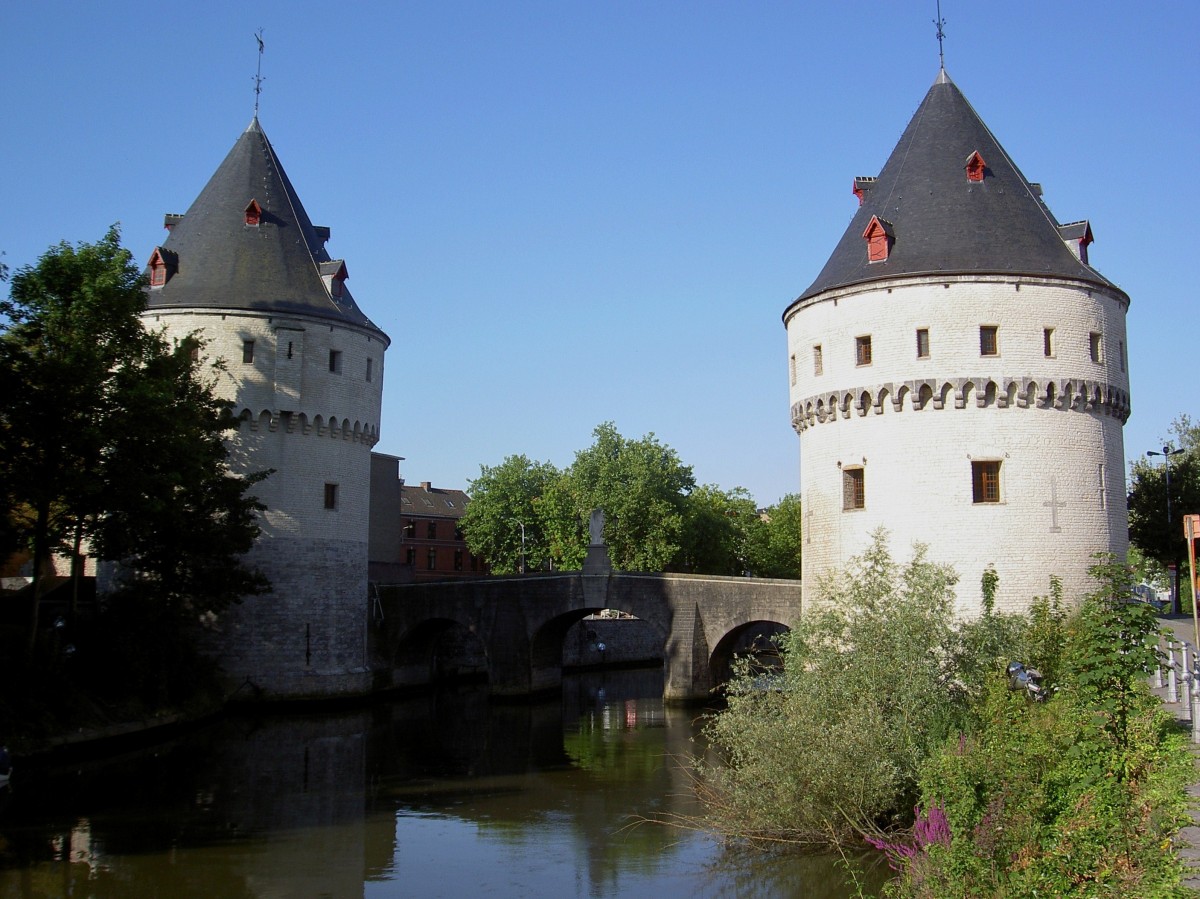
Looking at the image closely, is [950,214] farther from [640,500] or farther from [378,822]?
[640,500]

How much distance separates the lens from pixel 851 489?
23.7 meters

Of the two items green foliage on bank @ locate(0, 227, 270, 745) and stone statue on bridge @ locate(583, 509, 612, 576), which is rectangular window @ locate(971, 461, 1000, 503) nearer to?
stone statue on bridge @ locate(583, 509, 612, 576)

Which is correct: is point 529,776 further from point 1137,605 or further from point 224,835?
point 1137,605

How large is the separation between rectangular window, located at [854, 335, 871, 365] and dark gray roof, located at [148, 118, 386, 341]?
1493 cm

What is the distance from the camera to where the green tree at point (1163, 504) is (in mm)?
33969

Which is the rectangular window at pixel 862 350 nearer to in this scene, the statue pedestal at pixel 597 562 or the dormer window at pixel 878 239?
the dormer window at pixel 878 239

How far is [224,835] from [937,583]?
1047 cm

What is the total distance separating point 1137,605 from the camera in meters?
11.9

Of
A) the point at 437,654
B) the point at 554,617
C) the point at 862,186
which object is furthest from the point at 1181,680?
the point at 437,654

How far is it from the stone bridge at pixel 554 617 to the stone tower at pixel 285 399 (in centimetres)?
271

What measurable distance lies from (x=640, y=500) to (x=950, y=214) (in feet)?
92.6

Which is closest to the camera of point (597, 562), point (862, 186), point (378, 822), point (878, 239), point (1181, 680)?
point (1181, 680)

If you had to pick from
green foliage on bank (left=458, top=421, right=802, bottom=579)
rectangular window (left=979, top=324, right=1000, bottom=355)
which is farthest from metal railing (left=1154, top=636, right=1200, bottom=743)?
green foliage on bank (left=458, top=421, right=802, bottom=579)

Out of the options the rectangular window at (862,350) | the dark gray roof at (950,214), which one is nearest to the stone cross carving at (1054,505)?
the dark gray roof at (950,214)
